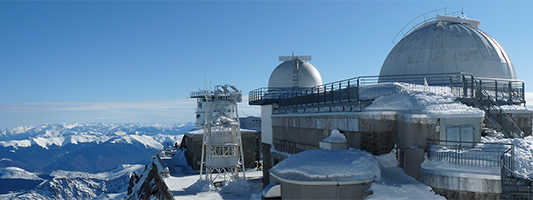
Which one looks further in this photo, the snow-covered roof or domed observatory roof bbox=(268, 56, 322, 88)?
domed observatory roof bbox=(268, 56, 322, 88)

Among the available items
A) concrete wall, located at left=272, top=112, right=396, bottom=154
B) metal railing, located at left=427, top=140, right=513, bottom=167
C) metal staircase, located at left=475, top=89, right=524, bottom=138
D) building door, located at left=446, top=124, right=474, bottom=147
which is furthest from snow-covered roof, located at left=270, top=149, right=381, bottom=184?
metal staircase, located at left=475, top=89, right=524, bottom=138

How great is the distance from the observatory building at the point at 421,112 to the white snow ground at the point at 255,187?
0.39 metres

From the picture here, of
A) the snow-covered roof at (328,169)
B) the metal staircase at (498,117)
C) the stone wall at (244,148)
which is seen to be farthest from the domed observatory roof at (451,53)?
the stone wall at (244,148)

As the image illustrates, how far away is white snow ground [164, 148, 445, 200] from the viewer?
1345cm

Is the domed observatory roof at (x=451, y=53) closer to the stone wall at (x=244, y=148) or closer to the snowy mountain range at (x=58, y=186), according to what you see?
the stone wall at (x=244, y=148)

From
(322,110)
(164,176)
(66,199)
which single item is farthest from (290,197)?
(66,199)

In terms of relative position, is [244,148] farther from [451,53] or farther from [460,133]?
[460,133]

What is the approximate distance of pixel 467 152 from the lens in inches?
557

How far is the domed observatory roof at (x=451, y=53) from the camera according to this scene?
25.1 meters

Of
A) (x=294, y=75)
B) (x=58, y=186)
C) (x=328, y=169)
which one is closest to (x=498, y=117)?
(x=328, y=169)

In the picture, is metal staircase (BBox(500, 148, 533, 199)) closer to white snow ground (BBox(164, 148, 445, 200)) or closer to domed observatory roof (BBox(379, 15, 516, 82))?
white snow ground (BBox(164, 148, 445, 200))

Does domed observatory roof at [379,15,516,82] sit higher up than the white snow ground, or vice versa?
domed observatory roof at [379,15,516,82]

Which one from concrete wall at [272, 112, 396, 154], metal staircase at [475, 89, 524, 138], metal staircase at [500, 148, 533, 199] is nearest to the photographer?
metal staircase at [500, 148, 533, 199]

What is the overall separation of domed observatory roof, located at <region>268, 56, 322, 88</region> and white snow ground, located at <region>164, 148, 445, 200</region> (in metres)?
10.3
